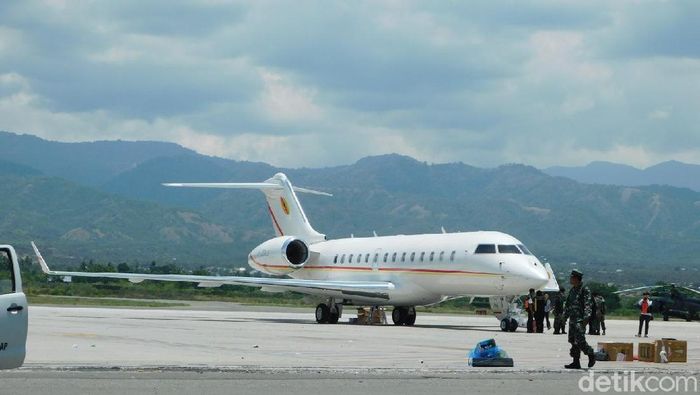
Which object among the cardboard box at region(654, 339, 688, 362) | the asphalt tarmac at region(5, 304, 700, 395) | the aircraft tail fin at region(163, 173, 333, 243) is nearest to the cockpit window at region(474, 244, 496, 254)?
Result: the asphalt tarmac at region(5, 304, 700, 395)

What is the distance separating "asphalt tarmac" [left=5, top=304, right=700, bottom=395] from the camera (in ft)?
63.4

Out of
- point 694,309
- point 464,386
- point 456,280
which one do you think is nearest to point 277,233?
point 456,280

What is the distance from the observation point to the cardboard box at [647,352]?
26.2 meters

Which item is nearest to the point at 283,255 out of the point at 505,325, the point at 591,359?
the point at 505,325

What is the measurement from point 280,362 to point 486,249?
1918 centimetres

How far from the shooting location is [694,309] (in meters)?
61.3

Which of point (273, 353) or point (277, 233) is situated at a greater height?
point (277, 233)

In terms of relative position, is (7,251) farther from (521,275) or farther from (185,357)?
(521,275)

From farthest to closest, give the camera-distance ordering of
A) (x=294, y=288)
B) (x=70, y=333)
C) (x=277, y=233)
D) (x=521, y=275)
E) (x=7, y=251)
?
1. (x=277, y=233)
2. (x=294, y=288)
3. (x=521, y=275)
4. (x=70, y=333)
5. (x=7, y=251)

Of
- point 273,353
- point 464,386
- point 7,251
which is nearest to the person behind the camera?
point 7,251

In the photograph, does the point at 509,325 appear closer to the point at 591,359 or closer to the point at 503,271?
the point at 503,271

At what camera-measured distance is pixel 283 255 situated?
5150 cm

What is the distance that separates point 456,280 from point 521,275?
3.13m

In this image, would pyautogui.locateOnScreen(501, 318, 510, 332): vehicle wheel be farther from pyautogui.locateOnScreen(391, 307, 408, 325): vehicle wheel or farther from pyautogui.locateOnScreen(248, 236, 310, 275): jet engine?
pyautogui.locateOnScreen(248, 236, 310, 275): jet engine
